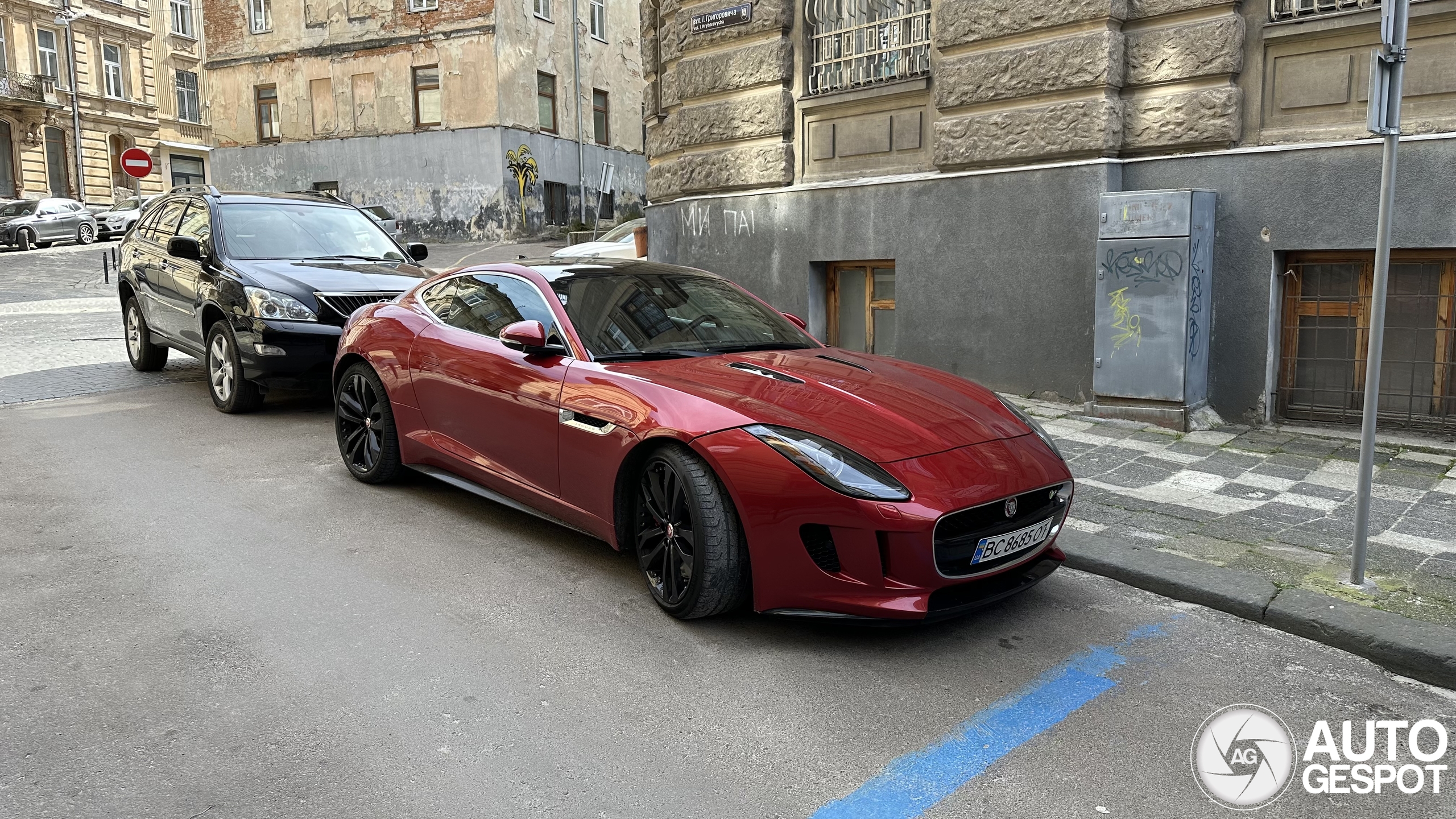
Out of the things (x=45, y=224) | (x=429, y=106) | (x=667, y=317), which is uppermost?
(x=429, y=106)

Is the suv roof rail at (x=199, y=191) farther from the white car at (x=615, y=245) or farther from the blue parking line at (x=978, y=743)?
the blue parking line at (x=978, y=743)

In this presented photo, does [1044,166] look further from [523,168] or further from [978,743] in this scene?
[523,168]

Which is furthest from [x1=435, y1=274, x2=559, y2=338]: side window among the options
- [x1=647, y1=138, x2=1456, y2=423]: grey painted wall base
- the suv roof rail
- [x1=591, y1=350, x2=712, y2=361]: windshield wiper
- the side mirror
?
[x1=647, y1=138, x2=1456, y2=423]: grey painted wall base

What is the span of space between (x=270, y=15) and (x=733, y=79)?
2879cm

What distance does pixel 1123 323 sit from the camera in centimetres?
775

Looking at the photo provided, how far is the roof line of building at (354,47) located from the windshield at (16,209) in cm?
750

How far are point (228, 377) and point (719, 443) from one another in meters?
5.73

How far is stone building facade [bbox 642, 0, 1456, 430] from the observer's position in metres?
7.15

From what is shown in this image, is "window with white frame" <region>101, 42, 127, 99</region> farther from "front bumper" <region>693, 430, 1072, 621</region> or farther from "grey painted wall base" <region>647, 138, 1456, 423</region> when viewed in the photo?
"front bumper" <region>693, 430, 1072, 621</region>

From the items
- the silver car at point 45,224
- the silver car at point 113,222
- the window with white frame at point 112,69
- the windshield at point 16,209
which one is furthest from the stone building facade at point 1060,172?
the window with white frame at point 112,69

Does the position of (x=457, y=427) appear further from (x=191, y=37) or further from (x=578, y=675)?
(x=191, y=37)

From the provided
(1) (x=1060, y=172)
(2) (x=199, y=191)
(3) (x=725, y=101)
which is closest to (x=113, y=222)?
(2) (x=199, y=191)

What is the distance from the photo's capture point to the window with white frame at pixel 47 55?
3909 cm

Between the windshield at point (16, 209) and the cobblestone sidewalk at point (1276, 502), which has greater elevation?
the windshield at point (16, 209)
